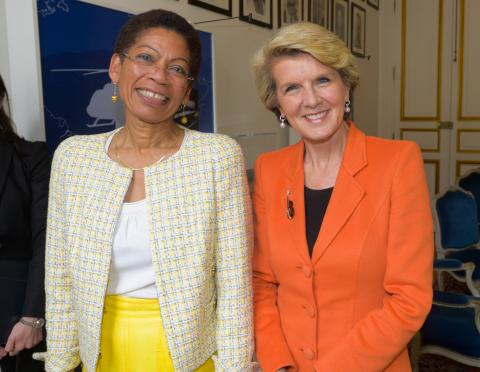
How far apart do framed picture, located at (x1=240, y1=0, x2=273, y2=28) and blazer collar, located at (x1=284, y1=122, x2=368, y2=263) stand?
5.95 ft

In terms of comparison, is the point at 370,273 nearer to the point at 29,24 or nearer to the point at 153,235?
the point at 153,235

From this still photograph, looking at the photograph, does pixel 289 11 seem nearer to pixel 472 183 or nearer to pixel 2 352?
pixel 472 183

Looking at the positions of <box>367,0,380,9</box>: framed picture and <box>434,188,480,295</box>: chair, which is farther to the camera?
<box>367,0,380,9</box>: framed picture

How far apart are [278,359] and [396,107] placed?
5.51 m

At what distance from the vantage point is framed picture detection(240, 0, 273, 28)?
313 cm

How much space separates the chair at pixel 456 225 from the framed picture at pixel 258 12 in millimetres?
1587

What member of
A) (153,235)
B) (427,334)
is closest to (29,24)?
(153,235)

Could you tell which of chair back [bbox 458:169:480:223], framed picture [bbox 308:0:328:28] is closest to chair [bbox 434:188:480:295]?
chair back [bbox 458:169:480:223]

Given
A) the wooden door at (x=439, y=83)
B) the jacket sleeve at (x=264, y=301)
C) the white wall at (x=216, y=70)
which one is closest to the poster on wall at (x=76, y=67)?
the white wall at (x=216, y=70)

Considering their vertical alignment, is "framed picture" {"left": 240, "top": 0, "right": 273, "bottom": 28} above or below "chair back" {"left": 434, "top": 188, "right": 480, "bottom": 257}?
above

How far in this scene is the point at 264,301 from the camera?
4.81 ft

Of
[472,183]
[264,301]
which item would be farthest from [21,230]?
[472,183]

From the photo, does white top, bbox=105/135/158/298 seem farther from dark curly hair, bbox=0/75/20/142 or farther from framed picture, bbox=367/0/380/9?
framed picture, bbox=367/0/380/9

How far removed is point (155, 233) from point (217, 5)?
195cm
